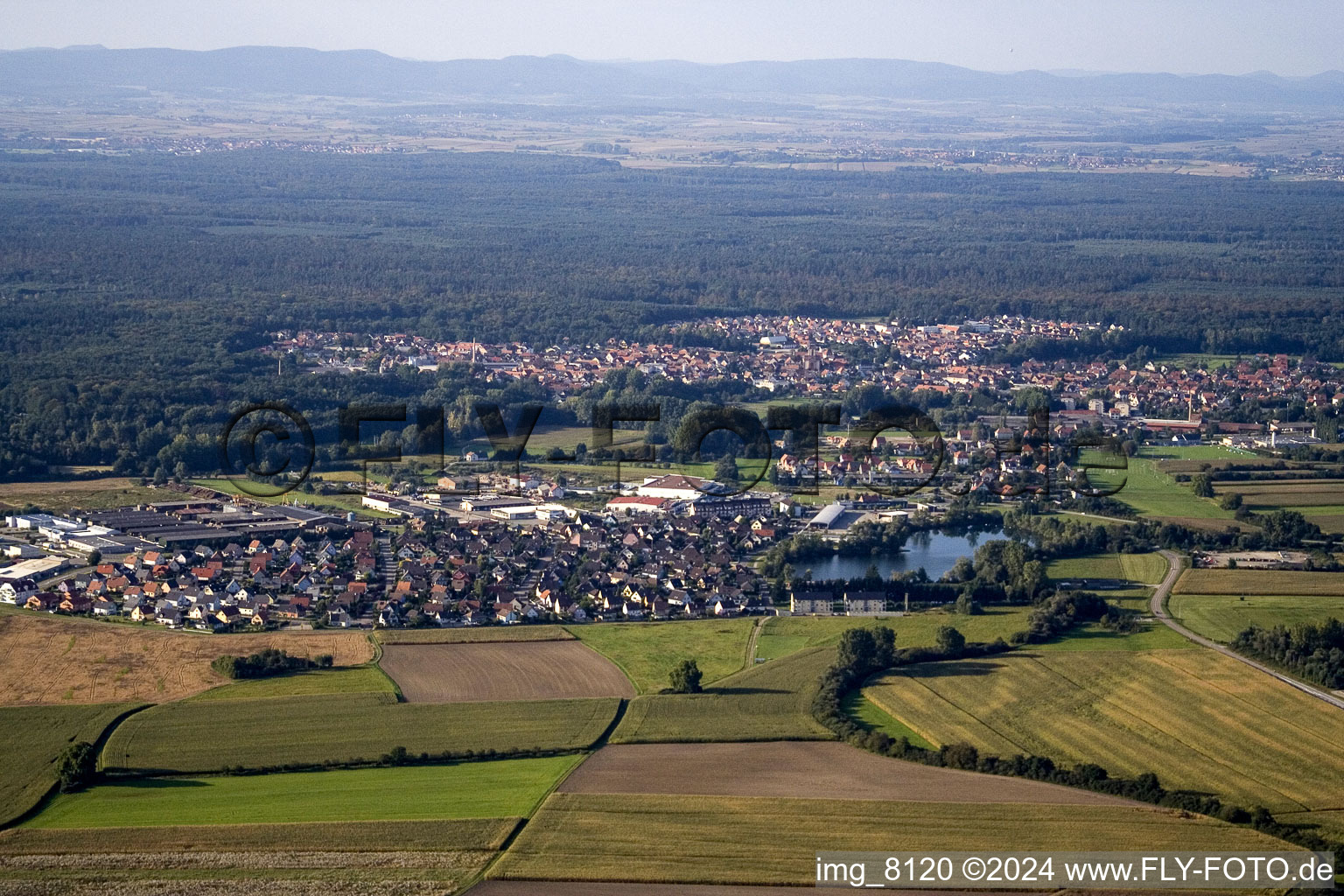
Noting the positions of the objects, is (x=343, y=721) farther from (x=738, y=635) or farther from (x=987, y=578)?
(x=987, y=578)

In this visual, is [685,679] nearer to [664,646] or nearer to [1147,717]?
[664,646]

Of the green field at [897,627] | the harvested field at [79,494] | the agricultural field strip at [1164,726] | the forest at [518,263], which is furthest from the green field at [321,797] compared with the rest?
the forest at [518,263]

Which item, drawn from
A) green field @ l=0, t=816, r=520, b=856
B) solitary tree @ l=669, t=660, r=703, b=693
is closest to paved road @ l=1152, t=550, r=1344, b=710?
solitary tree @ l=669, t=660, r=703, b=693

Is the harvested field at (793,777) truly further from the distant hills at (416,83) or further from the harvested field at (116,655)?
the distant hills at (416,83)

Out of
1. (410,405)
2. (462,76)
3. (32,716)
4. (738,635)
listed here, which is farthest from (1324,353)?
(462,76)

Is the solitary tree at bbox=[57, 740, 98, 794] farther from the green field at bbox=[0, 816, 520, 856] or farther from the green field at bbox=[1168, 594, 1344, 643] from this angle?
the green field at bbox=[1168, 594, 1344, 643]

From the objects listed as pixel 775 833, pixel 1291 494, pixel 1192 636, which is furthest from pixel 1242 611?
pixel 775 833
